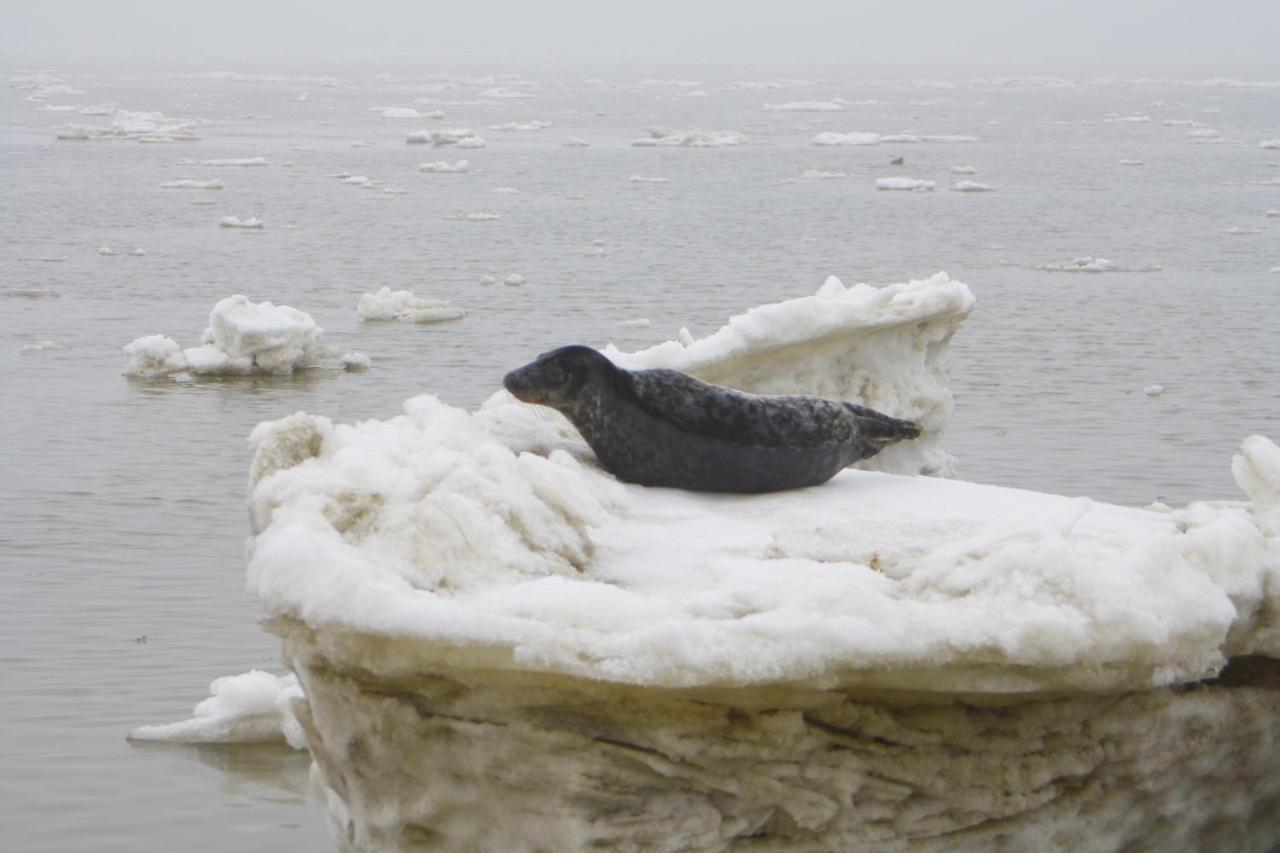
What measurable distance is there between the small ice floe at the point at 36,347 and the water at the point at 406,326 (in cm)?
8

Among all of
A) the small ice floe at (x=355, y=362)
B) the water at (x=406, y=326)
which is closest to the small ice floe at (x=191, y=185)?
the water at (x=406, y=326)

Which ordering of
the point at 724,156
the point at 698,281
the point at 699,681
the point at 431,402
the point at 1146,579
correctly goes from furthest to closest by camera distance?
the point at 724,156, the point at 698,281, the point at 431,402, the point at 1146,579, the point at 699,681

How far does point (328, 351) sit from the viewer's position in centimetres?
1286

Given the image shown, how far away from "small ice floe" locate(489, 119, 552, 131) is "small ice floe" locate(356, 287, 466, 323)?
27.4 meters

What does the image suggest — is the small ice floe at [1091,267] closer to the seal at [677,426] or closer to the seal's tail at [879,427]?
the seal's tail at [879,427]

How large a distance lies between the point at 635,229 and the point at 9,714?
16.1 metres

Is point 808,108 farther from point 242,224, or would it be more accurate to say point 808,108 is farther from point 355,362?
point 355,362

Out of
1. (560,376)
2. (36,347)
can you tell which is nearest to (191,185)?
(36,347)

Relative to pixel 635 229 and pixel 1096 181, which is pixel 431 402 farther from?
pixel 1096 181

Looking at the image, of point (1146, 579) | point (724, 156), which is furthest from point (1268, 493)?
point (724, 156)

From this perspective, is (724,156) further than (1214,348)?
Yes

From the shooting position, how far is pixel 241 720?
6.11 meters

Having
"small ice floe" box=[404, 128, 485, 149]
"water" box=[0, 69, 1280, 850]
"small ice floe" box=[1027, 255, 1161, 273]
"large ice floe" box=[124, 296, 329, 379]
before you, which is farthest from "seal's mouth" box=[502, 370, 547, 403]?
"small ice floe" box=[404, 128, 485, 149]

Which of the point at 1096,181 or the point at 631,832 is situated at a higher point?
the point at 631,832
